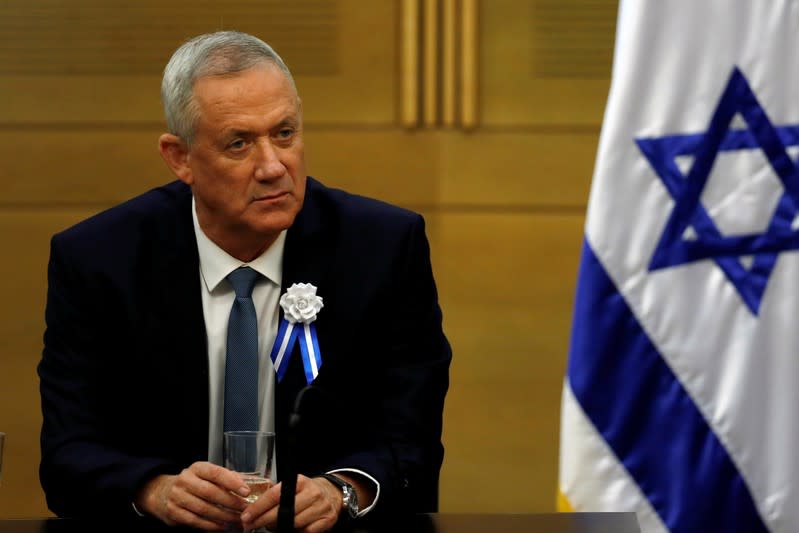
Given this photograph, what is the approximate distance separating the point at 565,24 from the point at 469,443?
1659 mm

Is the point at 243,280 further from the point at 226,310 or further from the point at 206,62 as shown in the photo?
the point at 206,62

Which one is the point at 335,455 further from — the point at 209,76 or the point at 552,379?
the point at 552,379

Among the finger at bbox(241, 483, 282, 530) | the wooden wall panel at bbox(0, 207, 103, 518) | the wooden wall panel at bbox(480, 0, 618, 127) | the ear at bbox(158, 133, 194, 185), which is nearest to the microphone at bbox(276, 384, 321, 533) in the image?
the finger at bbox(241, 483, 282, 530)

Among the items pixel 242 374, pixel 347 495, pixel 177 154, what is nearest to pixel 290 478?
pixel 347 495

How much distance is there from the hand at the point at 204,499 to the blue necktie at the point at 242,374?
25 cm

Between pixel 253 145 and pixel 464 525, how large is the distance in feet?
2.77

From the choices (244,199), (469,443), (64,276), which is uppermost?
(244,199)

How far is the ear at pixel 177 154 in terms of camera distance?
2.47 meters

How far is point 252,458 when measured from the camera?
A: 1.91 m

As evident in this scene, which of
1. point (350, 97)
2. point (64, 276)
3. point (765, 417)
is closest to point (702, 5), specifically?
point (765, 417)

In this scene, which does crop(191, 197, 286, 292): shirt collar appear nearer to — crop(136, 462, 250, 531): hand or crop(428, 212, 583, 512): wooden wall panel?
crop(136, 462, 250, 531): hand

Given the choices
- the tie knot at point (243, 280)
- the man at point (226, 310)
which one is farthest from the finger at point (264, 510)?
the tie knot at point (243, 280)

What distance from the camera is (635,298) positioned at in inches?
116

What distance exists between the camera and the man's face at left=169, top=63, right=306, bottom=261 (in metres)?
2.32
